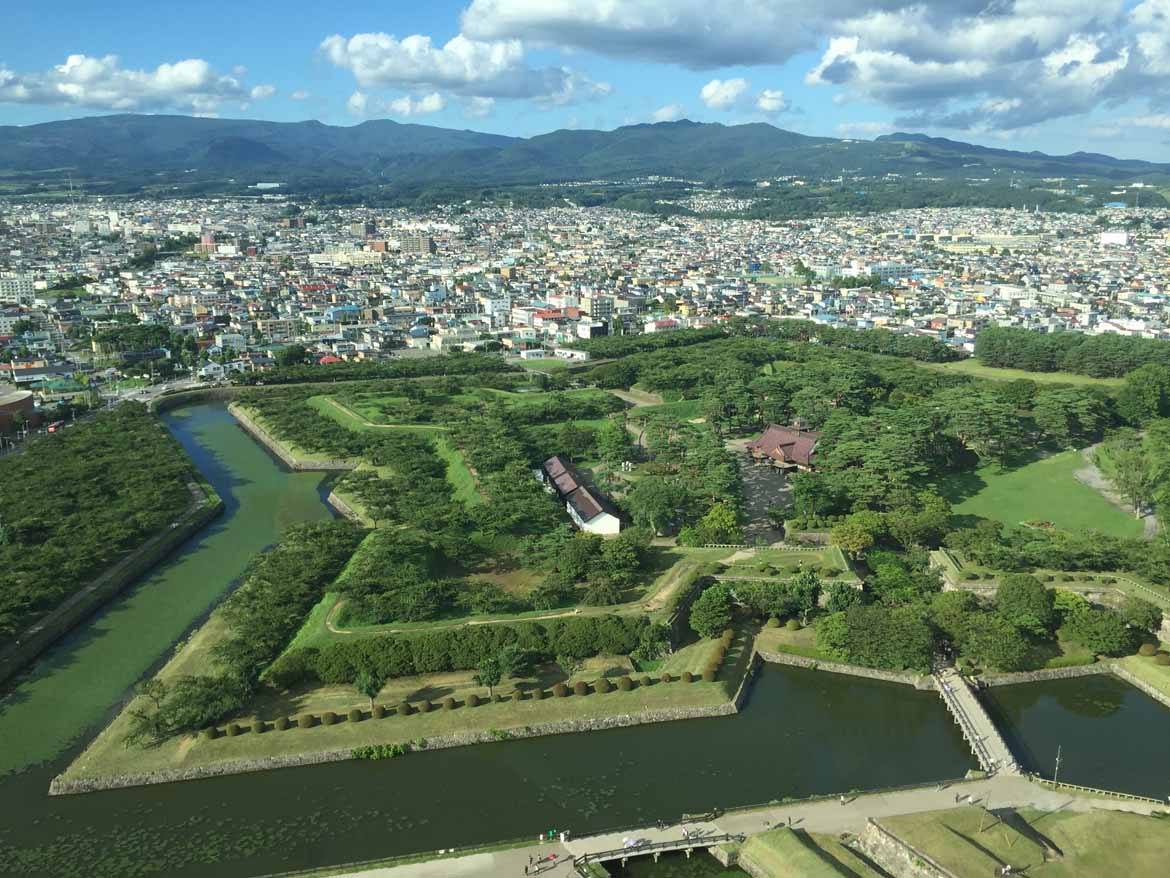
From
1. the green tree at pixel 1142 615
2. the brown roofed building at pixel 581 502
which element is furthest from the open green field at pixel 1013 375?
the brown roofed building at pixel 581 502

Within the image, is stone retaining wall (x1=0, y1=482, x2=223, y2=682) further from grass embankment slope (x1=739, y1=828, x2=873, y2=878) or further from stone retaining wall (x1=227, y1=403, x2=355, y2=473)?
grass embankment slope (x1=739, y1=828, x2=873, y2=878)

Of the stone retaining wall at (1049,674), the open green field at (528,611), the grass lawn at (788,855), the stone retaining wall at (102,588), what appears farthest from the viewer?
the open green field at (528,611)

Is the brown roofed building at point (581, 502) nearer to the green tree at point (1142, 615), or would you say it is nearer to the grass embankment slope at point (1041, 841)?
the green tree at point (1142, 615)

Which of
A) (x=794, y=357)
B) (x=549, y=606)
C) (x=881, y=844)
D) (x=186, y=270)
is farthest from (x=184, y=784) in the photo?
(x=186, y=270)

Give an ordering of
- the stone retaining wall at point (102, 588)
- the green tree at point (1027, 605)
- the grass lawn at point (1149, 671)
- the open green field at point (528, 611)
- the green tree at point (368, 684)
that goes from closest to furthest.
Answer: the green tree at point (368, 684) < the grass lawn at point (1149, 671) < the stone retaining wall at point (102, 588) < the green tree at point (1027, 605) < the open green field at point (528, 611)

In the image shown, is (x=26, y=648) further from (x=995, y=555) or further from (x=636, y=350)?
(x=636, y=350)

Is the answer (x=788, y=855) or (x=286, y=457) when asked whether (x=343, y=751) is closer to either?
(x=788, y=855)

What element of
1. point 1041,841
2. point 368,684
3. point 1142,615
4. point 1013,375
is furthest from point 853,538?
point 1013,375
